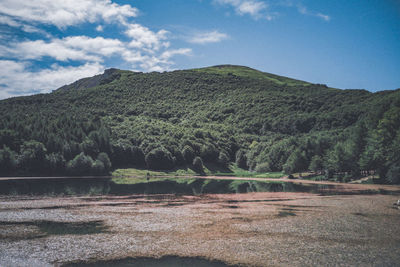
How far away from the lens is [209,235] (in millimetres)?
24969

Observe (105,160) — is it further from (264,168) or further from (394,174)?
(394,174)

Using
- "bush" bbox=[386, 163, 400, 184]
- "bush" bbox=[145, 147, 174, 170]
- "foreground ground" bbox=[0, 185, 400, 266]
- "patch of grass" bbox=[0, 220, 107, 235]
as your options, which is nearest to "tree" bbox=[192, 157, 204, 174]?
"bush" bbox=[145, 147, 174, 170]

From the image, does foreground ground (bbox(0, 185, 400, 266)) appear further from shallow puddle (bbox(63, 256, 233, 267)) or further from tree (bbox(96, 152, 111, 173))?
tree (bbox(96, 152, 111, 173))

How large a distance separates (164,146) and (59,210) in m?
122

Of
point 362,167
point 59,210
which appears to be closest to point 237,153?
point 362,167

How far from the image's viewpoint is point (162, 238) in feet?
79.0

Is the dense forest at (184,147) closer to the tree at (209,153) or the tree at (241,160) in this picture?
the tree at (209,153)

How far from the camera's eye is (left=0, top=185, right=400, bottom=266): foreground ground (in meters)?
19.5

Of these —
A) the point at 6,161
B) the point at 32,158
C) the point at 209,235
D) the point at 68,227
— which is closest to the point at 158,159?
the point at 32,158

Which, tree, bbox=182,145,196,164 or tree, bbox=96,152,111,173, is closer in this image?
tree, bbox=96,152,111,173

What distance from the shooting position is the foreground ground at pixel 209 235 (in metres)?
19.5

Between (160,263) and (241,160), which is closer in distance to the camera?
(160,263)

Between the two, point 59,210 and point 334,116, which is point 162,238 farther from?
point 334,116

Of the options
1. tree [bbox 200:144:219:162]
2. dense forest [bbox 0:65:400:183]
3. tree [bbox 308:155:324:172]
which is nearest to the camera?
dense forest [bbox 0:65:400:183]
